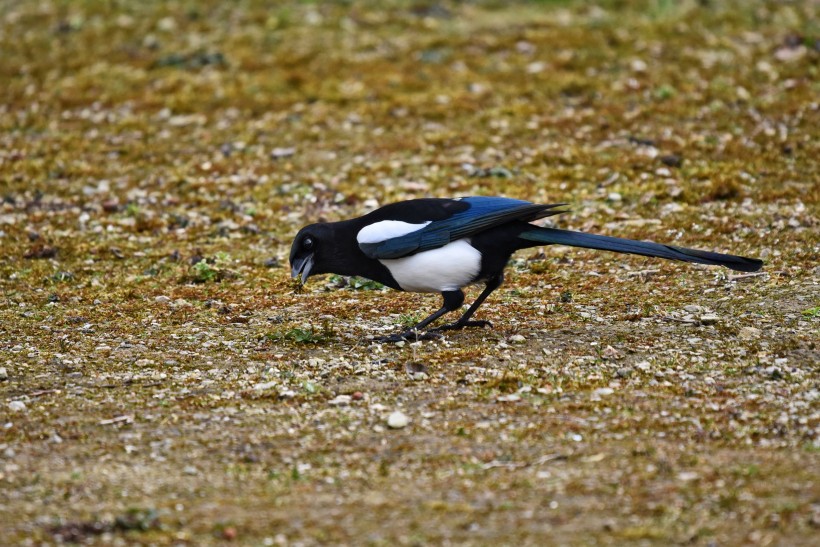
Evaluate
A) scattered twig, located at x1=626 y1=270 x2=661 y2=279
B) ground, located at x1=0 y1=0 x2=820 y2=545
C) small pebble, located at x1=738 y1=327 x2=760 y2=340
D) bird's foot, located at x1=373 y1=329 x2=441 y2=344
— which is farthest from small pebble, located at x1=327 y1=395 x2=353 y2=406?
scattered twig, located at x1=626 y1=270 x2=661 y2=279

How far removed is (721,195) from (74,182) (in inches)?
230

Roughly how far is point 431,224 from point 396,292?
125cm

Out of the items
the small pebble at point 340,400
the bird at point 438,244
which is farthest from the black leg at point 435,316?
the small pebble at point 340,400

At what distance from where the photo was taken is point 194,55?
1214 cm

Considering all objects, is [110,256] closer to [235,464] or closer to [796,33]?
[235,464]

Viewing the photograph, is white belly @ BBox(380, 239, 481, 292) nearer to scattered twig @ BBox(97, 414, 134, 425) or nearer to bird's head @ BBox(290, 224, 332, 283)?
bird's head @ BBox(290, 224, 332, 283)

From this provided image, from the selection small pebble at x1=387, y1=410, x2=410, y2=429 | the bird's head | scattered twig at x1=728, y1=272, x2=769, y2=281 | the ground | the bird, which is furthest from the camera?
scattered twig at x1=728, y1=272, x2=769, y2=281

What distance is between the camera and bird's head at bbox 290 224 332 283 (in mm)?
6434

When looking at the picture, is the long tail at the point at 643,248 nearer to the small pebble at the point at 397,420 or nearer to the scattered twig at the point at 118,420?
the small pebble at the point at 397,420

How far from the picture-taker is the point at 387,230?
630cm

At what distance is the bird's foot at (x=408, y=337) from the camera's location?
6195 mm

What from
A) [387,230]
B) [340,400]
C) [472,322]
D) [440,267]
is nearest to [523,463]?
[340,400]

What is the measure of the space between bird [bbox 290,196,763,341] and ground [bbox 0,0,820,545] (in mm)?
356

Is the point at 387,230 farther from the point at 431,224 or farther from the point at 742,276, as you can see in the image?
the point at 742,276
